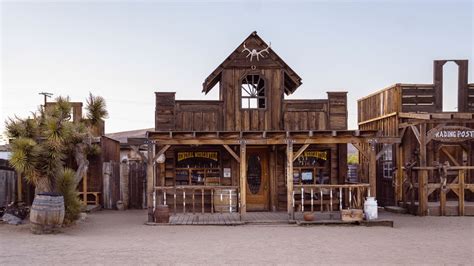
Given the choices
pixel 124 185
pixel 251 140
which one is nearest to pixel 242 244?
pixel 251 140

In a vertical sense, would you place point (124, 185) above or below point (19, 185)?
below

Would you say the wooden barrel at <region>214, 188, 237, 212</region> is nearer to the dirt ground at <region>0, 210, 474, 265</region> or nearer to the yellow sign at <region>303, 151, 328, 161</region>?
the yellow sign at <region>303, 151, 328, 161</region>

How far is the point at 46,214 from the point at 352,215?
332 inches

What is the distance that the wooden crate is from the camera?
15828mm

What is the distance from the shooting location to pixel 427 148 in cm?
2045

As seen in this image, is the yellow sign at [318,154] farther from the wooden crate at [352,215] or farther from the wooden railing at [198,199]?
the wooden crate at [352,215]

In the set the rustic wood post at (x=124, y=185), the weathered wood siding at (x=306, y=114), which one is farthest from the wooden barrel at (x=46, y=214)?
the weathered wood siding at (x=306, y=114)

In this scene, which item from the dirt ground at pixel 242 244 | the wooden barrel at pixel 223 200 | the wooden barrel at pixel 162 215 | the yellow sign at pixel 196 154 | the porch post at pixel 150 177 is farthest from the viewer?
the yellow sign at pixel 196 154

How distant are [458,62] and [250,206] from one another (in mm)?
10341

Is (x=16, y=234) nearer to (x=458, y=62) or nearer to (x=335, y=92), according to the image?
(x=335, y=92)

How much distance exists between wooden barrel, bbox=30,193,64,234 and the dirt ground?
0.30 meters

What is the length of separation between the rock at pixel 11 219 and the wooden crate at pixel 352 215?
9.36m

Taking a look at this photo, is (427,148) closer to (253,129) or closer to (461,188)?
(461,188)

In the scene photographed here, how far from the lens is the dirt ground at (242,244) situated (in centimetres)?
1022
